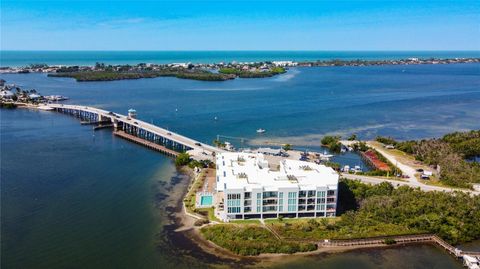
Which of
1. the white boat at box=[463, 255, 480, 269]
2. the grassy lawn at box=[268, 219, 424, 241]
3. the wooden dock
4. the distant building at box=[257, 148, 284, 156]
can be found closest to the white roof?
the grassy lawn at box=[268, 219, 424, 241]

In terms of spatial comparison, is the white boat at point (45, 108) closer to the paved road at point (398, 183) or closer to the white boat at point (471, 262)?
the paved road at point (398, 183)

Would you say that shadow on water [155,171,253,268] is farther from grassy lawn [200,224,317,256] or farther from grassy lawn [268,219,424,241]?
grassy lawn [268,219,424,241]

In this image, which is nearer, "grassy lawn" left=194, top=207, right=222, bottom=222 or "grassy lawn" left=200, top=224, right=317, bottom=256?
"grassy lawn" left=200, top=224, right=317, bottom=256

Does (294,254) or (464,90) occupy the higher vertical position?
(464,90)

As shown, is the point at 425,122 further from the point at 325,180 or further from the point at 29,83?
the point at 29,83

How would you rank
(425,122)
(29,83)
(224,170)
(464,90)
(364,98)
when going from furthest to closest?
1. (29,83)
2. (464,90)
3. (364,98)
4. (425,122)
5. (224,170)

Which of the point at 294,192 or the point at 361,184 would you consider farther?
the point at 361,184

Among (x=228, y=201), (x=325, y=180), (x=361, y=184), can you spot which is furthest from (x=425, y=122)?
(x=228, y=201)
